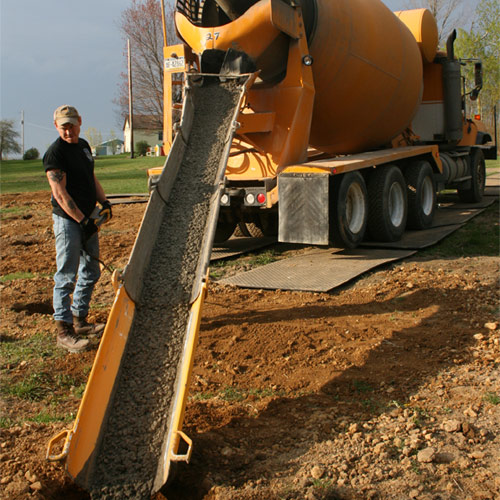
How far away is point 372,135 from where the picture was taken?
9.84 m

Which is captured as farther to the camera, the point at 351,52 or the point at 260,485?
the point at 351,52

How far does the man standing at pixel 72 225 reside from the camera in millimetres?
5133

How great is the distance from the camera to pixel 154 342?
4293mm

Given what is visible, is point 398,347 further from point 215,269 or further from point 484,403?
point 215,269

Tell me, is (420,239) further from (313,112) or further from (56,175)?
(56,175)

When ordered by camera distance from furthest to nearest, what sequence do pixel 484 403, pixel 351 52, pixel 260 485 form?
pixel 351 52, pixel 484 403, pixel 260 485

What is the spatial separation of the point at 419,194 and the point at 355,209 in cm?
219

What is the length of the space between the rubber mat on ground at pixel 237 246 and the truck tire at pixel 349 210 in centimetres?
152

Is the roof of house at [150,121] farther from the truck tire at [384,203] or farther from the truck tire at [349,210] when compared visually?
the truck tire at [349,210]

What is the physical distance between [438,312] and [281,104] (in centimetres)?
339

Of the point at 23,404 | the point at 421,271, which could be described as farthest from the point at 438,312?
the point at 23,404

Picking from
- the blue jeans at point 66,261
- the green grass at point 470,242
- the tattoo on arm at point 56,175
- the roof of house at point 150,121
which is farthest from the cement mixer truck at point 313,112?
the roof of house at point 150,121

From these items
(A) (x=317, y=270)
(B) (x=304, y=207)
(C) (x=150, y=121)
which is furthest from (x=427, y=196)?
(C) (x=150, y=121)

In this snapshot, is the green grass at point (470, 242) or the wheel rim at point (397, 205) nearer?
the green grass at point (470, 242)
